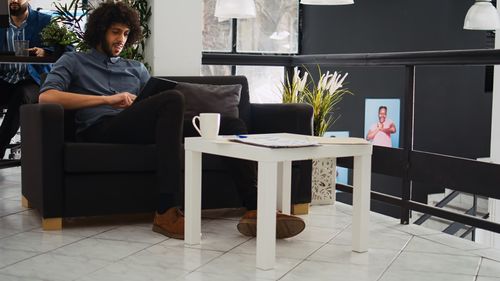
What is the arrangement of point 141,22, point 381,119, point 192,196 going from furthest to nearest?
point 381,119
point 141,22
point 192,196

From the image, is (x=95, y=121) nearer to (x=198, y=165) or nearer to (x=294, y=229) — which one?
(x=198, y=165)

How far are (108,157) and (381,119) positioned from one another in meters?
6.33

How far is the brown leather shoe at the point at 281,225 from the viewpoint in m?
3.12

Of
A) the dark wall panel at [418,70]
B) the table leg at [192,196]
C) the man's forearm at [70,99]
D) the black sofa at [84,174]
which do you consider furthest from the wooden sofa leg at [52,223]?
the dark wall panel at [418,70]

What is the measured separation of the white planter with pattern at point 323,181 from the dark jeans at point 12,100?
6.30 feet

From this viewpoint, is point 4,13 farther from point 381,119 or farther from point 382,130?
point 382,130

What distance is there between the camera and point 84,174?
3.38m

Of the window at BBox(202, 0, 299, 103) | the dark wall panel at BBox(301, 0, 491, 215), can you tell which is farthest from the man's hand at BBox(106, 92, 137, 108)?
the dark wall panel at BBox(301, 0, 491, 215)

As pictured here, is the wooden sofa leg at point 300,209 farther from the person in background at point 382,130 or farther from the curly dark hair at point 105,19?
the person in background at point 382,130

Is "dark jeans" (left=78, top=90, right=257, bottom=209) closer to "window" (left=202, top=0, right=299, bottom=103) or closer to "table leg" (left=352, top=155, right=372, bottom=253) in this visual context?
"table leg" (left=352, top=155, right=372, bottom=253)

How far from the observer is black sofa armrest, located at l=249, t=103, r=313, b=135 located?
385 centimetres

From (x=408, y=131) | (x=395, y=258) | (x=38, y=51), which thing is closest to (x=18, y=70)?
(x=38, y=51)

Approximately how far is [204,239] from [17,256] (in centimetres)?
81

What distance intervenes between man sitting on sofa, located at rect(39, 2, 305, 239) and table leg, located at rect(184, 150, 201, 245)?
113mm
